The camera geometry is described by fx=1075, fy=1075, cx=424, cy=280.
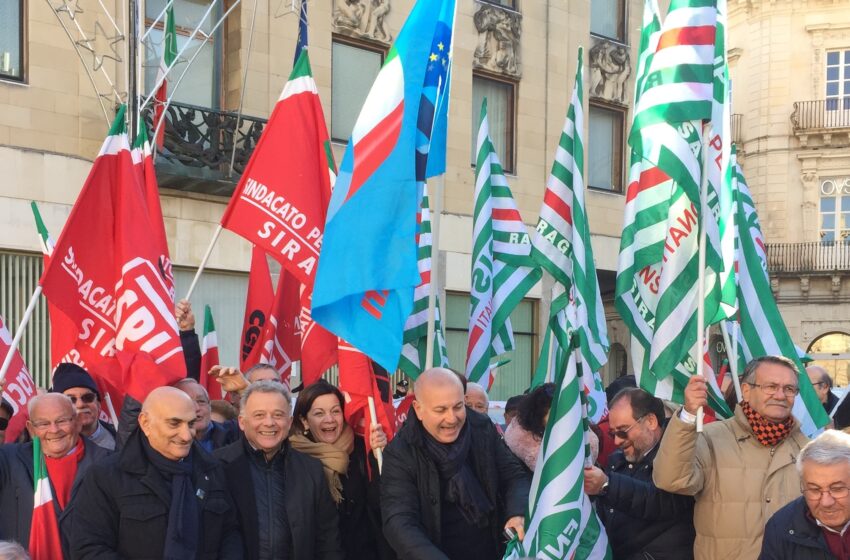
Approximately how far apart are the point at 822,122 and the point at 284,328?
93.2ft

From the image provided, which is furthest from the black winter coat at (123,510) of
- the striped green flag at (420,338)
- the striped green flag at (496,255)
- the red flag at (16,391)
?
the striped green flag at (496,255)

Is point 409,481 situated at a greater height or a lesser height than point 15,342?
lesser

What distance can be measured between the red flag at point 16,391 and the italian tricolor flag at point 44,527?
184 cm

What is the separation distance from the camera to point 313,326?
6.61m

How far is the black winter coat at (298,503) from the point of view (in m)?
4.70

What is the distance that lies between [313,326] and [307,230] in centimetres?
65

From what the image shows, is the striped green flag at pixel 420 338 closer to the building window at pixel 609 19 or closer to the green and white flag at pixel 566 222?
the green and white flag at pixel 566 222

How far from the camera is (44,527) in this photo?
181 inches

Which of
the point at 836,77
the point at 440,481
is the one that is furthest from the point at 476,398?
the point at 836,77

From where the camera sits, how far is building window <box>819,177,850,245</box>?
1277 inches

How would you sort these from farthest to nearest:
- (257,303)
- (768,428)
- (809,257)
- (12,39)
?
(809,257), (12,39), (257,303), (768,428)

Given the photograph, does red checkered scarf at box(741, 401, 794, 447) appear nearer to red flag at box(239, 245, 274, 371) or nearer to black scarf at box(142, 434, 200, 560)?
black scarf at box(142, 434, 200, 560)

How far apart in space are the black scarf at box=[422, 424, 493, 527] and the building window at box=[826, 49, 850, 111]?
31.2 metres

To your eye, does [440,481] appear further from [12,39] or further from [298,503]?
[12,39]
